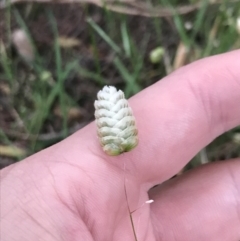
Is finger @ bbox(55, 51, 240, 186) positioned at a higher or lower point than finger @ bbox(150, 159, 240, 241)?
higher

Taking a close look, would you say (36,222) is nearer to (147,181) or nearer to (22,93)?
(147,181)

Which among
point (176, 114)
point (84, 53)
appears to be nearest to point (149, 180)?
point (176, 114)

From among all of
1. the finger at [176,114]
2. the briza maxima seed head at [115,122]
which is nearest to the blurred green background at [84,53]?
the finger at [176,114]

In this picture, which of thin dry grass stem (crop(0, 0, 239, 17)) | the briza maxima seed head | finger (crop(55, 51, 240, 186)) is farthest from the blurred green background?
the briza maxima seed head

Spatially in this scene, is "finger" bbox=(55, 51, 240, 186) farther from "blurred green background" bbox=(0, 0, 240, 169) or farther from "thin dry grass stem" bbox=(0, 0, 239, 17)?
"thin dry grass stem" bbox=(0, 0, 239, 17)

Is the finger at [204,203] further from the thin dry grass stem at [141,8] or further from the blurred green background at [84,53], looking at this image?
the thin dry grass stem at [141,8]

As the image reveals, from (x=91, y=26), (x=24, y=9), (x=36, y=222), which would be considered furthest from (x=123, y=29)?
(x=36, y=222)

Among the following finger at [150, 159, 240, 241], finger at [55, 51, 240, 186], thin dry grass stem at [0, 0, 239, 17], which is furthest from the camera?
thin dry grass stem at [0, 0, 239, 17]

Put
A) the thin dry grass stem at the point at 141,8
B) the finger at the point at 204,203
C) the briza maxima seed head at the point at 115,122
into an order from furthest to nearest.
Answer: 1. the thin dry grass stem at the point at 141,8
2. the finger at the point at 204,203
3. the briza maxima seed head at the point at 115,122
